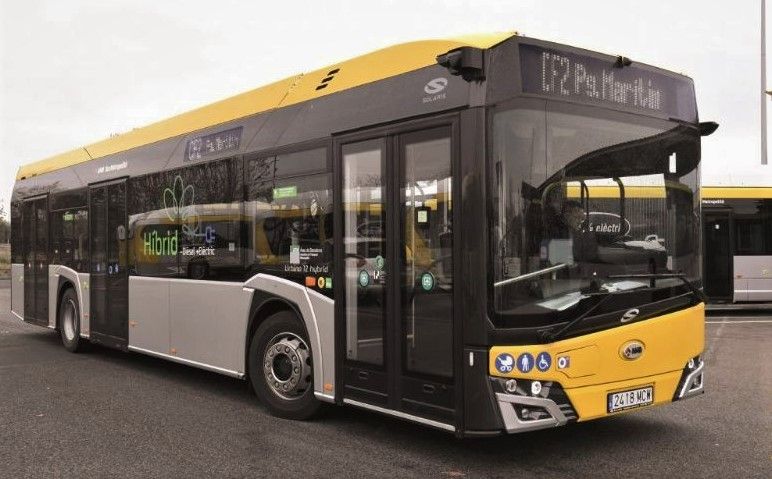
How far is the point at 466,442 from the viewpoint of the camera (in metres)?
5.66

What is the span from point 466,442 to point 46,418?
3.79 meters

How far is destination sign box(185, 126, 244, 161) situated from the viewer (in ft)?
24.2

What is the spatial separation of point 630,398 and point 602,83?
2216 millimetres

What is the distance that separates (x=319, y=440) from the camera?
5.80m

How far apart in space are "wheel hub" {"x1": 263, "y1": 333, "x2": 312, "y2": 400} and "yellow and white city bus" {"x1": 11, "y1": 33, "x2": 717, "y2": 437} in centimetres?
2

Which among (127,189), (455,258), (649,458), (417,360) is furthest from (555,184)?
(127,189)

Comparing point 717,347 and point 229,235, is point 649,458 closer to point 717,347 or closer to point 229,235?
point 229,235

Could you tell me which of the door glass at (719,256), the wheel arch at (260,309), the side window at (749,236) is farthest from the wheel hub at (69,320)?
the side window at (749,236)

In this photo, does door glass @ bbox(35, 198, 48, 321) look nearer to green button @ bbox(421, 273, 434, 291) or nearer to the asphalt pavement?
the asphalt pavement

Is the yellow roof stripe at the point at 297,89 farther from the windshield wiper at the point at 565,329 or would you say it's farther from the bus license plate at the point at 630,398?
the bus license plate at the point at 630,398

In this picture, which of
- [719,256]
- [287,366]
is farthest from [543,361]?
[719,256]

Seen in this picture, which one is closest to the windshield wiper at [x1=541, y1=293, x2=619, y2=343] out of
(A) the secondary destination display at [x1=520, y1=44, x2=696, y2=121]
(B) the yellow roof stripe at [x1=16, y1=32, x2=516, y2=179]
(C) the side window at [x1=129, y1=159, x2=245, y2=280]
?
(A) the secondary destination display at [x1=520, y1=44, x2=696, y2=121]

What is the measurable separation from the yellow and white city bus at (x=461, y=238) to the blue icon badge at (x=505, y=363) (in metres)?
0.01

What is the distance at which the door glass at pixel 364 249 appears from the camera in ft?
18.1
